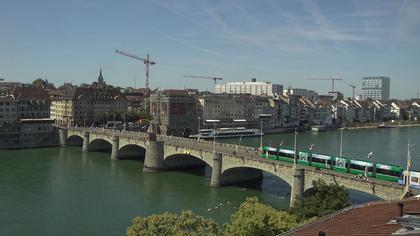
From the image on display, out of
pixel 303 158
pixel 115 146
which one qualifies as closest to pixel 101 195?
pixel 303 158

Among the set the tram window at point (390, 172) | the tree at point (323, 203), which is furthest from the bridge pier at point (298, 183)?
the tree at point (323, 203)

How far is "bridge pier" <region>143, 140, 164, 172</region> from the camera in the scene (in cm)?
5678

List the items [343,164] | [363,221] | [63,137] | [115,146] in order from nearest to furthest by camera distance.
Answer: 1. [363,221]
2. [343,164]
3. [115,146]
4. [63,137]

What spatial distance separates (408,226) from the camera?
12.1m

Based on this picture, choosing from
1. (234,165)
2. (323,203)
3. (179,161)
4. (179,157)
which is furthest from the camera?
(179,161)

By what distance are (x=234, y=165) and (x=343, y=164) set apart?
430 inches

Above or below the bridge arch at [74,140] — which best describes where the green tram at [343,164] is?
above

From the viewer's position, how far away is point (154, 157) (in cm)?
5688

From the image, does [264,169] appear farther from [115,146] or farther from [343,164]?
[115,146]

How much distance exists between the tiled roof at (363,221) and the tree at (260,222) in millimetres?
4948

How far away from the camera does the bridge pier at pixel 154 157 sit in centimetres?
5678

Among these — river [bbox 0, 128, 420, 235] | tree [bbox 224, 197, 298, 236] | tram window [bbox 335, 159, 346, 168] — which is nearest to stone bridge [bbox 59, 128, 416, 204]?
river [bbox 0, 128, 420, 235]

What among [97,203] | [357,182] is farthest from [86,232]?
[357,182]

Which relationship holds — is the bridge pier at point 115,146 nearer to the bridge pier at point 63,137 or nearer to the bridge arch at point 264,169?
the bridge pier at point 63,137
